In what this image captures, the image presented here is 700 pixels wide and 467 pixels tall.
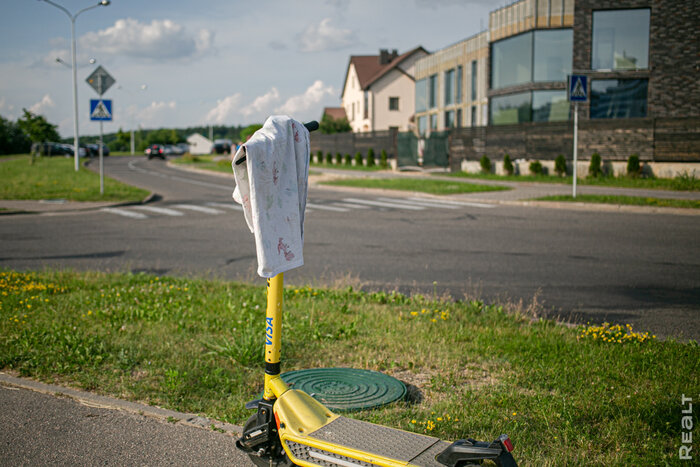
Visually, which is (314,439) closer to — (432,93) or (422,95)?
(432,93)

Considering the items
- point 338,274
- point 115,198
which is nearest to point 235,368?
point 338,274

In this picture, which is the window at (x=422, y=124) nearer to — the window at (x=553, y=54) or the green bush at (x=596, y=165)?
the window at (x=553, y=54)

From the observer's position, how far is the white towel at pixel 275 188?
2.76 m

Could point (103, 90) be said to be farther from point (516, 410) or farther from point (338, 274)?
point (516, 410)

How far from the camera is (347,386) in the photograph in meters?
4.31

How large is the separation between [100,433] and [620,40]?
28.5 m

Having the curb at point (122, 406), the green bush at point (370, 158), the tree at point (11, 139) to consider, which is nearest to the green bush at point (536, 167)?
the green bush at point (370, 158)

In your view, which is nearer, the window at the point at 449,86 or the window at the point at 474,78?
the window at the point at 474,78

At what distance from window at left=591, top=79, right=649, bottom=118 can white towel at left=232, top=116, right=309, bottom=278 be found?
89.6 ft

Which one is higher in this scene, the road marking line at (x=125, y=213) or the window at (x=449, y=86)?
the window at (x=449, y=86)

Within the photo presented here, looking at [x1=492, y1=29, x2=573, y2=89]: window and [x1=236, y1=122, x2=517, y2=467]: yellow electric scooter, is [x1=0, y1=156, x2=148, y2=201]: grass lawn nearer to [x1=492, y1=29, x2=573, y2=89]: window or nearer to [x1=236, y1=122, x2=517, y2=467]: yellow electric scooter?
[x1=236, y1=122, x2=517, y2=467]: yellow electric scooter

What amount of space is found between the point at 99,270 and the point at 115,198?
12111 mm

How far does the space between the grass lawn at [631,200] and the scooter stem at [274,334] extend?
49.0 ft

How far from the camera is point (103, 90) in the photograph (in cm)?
1947
